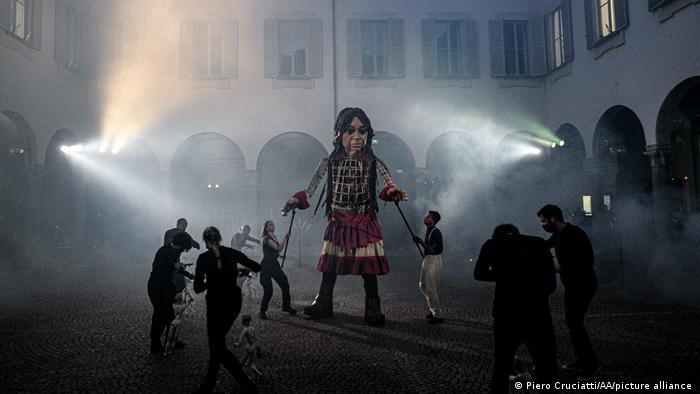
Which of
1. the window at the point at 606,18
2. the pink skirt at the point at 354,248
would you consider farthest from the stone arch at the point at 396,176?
the pink skirt at the point at 354,248

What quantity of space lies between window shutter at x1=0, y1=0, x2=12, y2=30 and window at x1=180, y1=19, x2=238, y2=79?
15.5 ft

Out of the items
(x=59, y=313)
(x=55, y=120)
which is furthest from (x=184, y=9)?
(x=59, y=313)

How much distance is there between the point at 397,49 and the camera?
14797 mm

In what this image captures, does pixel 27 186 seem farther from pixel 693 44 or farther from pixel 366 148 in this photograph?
pixel 693 44

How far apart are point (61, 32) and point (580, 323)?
1481 cm

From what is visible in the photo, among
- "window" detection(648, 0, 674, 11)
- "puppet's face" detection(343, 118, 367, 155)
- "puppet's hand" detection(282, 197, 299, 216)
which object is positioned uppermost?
"window" detection(648, 0, 674, 11)

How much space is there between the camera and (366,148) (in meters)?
6.56

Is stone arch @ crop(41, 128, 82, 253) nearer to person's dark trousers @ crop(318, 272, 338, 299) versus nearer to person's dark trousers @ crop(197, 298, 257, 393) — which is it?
person's dark trousers @ crop(318, 272, 338, 299)

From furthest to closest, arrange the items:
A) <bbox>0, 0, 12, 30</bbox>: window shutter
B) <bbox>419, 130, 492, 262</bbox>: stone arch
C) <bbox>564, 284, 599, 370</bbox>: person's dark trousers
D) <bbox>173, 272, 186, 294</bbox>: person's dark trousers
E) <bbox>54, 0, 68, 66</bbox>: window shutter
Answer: <bbox>419, 130, 492, 262</bbox>: stone arch → <bbox>54, 0, 68, 66</bbox>: window shutter → <bbox>0, 0, 12, 30</bbox>: window shutter → <bbox>173, 272, 186, 294</bbox>: person's dark trousers → <bbox>564, 284, 599, 370</bbox>: person's dark trousers

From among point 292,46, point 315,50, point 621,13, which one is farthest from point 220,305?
point 292,46

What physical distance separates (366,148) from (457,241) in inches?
349

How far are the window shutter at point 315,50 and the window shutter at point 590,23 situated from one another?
7.82 metres

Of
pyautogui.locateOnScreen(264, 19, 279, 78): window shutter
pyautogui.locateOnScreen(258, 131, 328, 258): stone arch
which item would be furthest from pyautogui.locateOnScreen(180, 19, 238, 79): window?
pyautogui.locateOnScreen(258, 131, 328, 258): stone arch

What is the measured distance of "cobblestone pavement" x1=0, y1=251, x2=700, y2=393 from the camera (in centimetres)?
400
